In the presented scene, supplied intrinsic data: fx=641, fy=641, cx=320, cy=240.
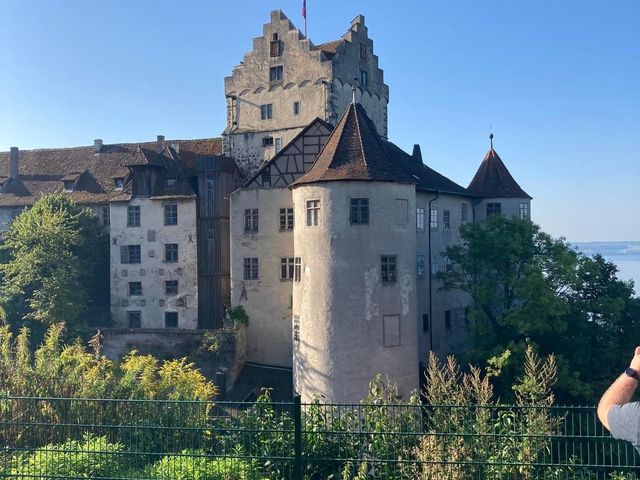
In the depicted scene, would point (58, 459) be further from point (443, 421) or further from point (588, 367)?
point (588, 367)

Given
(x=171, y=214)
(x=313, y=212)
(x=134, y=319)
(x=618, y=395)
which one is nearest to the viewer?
(x=618, y=395)

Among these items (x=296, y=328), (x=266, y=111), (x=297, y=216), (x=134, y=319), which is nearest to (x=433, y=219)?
(x=297, y=216)

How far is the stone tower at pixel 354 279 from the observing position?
23.9m

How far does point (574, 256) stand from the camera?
27.2m

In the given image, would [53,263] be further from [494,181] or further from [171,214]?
[494,181]

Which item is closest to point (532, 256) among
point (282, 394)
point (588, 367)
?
point (588, 367)

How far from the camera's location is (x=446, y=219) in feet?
108

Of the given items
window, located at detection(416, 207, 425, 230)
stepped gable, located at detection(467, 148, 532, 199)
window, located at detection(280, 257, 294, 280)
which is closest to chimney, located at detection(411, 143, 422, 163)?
stepped gable, located at detection(467, 148, 532, 199)

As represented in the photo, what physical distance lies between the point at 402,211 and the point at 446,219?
8517mm

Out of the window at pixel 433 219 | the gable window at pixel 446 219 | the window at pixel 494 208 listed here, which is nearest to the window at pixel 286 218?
the window at pixel 433 219

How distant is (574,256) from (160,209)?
2209 centimetres

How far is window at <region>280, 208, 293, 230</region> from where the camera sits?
32.0 m

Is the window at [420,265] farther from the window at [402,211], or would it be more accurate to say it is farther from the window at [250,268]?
the window at [250,268]

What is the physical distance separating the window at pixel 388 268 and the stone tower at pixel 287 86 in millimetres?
11590
